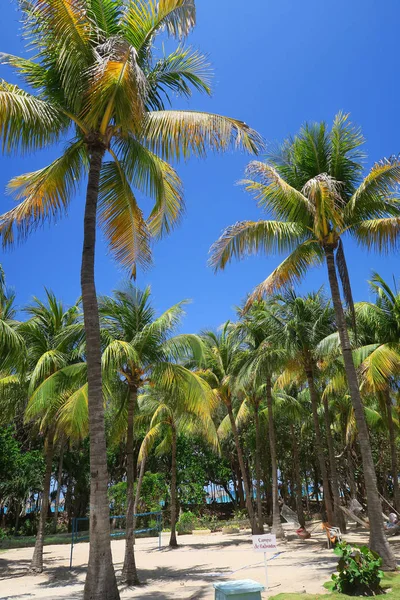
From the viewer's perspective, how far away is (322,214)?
11.5 meters

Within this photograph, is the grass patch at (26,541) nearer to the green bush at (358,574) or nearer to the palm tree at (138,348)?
the palm tree at (138,348)

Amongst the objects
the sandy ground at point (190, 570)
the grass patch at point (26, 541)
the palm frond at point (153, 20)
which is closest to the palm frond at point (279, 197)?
the palm frond at point (153, 20)

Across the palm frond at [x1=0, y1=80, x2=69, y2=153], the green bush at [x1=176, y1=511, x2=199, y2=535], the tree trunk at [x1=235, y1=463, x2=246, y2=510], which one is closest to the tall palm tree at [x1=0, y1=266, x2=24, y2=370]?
the palm frond at [x1=0, y1=80, x2=69, y2=153]

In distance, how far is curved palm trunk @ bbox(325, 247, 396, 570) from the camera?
10.1m

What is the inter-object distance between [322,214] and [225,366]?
12971 millimetres

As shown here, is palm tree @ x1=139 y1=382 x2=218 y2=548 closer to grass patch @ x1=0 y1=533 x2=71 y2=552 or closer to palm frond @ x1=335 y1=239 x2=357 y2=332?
palm frond @ x1=335 y1=239 x2=357 y2=332

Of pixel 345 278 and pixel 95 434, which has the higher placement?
pixel 345 278

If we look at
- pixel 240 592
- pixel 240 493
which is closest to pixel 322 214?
pixel 240 592

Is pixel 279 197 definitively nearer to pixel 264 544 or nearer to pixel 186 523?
pixel 264 544

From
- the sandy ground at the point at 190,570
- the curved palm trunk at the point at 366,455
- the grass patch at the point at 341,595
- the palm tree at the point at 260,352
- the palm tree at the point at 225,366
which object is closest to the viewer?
the grass patch at the point at 341,595

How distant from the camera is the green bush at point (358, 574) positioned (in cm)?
786

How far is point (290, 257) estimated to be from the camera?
13211 mm

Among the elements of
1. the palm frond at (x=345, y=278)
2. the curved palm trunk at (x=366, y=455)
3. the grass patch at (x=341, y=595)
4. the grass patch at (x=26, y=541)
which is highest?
the palm frond at (x=345, y=278)

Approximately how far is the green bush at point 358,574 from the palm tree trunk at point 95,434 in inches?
144
